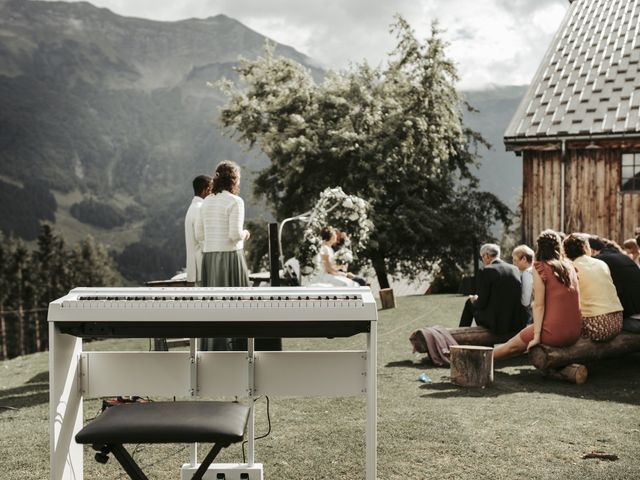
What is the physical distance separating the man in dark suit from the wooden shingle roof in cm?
778

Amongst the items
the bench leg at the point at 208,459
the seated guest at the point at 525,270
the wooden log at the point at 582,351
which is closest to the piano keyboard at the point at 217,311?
the bench leg at the point at 208,459

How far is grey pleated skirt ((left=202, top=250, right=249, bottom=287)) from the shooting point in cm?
753

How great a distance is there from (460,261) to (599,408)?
22.9 metres

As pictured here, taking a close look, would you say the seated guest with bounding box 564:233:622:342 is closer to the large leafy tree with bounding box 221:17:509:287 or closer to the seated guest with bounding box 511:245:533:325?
the seated guest with bounding box 511:245:533:325

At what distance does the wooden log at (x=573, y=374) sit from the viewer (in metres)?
8.10

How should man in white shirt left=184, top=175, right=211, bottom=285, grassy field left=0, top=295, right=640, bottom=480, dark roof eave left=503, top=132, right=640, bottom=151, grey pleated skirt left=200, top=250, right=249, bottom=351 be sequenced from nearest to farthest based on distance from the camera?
grassy field left=0, top=295, right=640, bottom=480 → grey pleated skirt left=200, top=250, right=249, bottom=351 → man in white shirt left=184, top=175, right=211, bottom=285 → dark roof eave left=503, top=132, right=640, bottom=151

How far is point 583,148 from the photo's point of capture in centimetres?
1717

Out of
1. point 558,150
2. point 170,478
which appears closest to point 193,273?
point 170,478

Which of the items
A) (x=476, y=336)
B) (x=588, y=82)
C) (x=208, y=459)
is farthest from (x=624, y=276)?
(x=588, y=82)

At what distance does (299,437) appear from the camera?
5.80 meters

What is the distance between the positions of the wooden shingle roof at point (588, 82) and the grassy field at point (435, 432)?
8978mm

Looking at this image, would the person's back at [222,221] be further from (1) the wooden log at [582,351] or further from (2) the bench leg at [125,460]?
(2) the bench leg at [125,460]

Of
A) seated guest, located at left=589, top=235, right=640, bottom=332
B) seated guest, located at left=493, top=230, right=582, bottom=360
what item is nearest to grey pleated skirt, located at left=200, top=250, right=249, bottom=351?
seated guest, located at left=493, top=230, right=582, bottom=360

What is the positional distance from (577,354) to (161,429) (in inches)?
234
